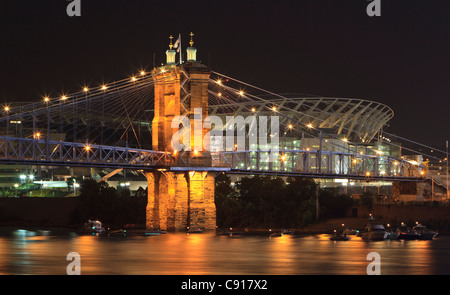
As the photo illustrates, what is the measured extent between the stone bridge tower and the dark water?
3652mm

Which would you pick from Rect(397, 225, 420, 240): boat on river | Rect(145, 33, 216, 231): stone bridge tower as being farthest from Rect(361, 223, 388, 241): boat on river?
Rect(145, 33, 216, 231): stone bridge tower

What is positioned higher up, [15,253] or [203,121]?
[203,121]

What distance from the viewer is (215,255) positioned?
2667 inches

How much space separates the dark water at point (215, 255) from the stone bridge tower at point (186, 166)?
3.65 m

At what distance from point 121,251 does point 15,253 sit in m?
8.00

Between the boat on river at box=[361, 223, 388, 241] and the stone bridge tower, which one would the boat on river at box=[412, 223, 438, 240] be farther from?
the stone bridge tower

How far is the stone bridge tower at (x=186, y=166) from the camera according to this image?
9081 centimetres

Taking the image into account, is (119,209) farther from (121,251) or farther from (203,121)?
(121,251)

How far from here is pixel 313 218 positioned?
99.6 metres

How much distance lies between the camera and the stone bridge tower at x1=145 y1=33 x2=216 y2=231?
298 feet

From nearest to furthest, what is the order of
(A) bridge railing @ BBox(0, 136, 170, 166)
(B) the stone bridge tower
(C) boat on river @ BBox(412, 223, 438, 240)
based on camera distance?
(A) bridge railing @ BBox(0, 136, 170, 166) → (C) boat on river @ BBox(412, 223, 438, 240) → (B) the stone bridge tower

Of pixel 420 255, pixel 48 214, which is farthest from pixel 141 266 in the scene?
pixel 48 214

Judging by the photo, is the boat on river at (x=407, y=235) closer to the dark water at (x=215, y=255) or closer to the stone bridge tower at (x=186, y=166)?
the dark water at (x=215, y=255)
